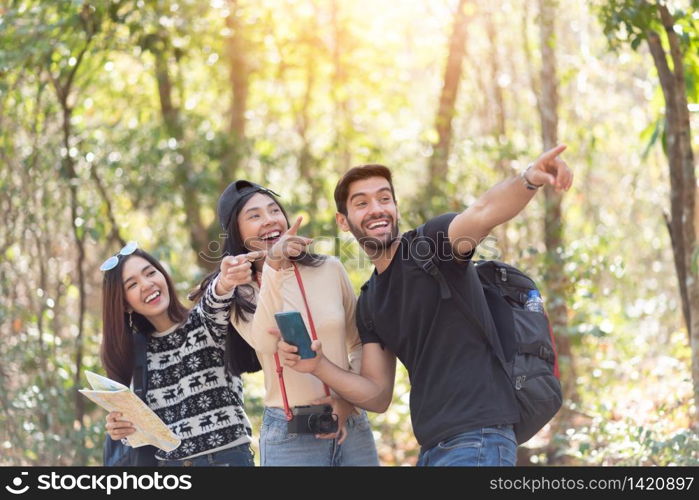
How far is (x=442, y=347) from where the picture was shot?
122 inches

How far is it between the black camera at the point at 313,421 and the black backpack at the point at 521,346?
2.11ft

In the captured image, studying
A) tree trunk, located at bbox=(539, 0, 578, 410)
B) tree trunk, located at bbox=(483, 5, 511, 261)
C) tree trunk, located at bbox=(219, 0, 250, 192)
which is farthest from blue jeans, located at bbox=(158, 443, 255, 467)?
tree trunk, located at bbox=(219, 0, 250, 192)

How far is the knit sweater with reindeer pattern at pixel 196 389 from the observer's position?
365 centimetres

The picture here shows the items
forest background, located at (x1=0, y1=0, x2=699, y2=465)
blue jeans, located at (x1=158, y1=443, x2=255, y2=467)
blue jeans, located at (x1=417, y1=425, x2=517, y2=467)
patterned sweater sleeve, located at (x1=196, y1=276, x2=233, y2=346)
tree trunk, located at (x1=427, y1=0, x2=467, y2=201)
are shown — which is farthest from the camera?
tree trunk, located at (x1=427, y1=0, x2=467, y2=201)

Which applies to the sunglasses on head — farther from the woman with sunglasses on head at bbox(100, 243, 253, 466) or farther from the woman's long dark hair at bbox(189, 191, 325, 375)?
the woman's long dark hair at bbox(189, 191, 325, 375)

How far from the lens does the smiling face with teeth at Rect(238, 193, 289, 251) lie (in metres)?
3.47

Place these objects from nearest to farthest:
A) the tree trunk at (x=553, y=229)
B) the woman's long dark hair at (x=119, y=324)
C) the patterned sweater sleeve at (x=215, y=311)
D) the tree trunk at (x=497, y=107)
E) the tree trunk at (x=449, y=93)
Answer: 1. the patterned sweater sleeve at (x=215, y=311)
2. the woman's long dark hair at (x=119, y=324)
3. the tree trunk at (x=553, y=229)
4. the tree trunk at (x=497, y=107)
5. the tree trunk at (x=449, y=93)

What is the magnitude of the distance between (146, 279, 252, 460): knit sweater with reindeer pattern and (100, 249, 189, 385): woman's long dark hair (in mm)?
90

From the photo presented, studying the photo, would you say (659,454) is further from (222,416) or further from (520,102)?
(520,102)

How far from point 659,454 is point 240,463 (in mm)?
2206

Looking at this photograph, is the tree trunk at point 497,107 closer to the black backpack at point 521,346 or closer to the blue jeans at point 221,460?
the blue jeans at point 221,460

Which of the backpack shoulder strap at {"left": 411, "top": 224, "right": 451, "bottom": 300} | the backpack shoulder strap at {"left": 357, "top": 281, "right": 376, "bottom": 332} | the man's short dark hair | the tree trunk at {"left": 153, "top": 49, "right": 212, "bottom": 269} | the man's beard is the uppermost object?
the tree trunk at {"left": 153, "top": 49, "right": 212, "bottom": 269}

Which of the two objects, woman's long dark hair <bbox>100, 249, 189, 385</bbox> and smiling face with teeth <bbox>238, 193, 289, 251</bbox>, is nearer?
smiling face with teeth <bbox>238, 193, 289, 251</bbox>

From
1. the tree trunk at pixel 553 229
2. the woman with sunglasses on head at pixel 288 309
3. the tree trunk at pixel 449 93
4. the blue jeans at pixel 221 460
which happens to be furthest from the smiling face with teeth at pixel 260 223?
the tree trunk at pixel 449 93
